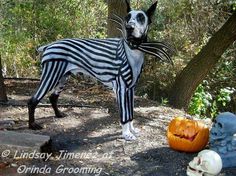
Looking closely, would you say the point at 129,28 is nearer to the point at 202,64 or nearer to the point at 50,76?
the point at 50,76

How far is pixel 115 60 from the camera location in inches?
190

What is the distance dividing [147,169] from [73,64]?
62.2 inches

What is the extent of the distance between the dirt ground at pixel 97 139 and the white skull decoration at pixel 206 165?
210mm

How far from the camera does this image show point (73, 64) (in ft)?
16.4

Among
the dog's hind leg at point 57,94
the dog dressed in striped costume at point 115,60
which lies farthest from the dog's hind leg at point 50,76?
the dog's hind leg at point 57,94

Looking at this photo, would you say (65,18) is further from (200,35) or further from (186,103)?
(186,103)

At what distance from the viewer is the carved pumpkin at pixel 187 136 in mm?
4473

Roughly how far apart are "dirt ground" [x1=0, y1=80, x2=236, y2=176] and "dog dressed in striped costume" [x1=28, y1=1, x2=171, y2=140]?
25cm

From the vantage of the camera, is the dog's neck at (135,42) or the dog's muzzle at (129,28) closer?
the dog's muzzle at (129,28)

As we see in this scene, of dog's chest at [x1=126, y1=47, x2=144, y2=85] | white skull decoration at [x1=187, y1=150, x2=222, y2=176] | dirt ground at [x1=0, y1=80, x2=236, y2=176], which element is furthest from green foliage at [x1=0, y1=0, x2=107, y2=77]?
white skull decoration at [x1=187, y1=150, x2=222, y2=176]

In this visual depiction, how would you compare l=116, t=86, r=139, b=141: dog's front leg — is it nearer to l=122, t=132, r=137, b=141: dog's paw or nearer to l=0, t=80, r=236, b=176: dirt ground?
l=122, t=132, r=137, b=141: dog's paw

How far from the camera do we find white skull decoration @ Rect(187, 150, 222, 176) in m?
3.89

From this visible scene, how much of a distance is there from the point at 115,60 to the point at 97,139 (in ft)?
3.06

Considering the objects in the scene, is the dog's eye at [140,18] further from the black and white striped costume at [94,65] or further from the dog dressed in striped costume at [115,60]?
the black and white striped costume at [94,65]
